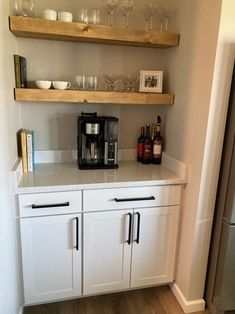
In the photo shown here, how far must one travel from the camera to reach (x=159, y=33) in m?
1.90

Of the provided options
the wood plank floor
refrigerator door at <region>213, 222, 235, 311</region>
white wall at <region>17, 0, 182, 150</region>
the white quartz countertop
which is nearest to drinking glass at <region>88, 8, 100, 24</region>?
white wall at <region>17, 0, 182, 150</region>

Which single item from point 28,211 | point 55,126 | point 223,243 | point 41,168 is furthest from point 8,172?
point 223,243

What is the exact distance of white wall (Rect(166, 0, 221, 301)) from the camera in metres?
1.62

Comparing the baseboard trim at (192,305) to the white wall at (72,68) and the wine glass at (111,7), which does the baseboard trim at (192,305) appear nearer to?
the white wall at (72,68)

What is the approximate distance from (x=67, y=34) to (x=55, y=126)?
700 mm

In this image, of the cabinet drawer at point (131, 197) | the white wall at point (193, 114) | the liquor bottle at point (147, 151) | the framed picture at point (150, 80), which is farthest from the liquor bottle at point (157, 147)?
the cabinet drawer at point (131, 197)

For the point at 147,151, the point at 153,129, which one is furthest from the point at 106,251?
the point at 153,129

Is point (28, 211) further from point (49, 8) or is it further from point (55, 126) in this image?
point (49, 8)

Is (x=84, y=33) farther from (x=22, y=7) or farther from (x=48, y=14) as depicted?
(x=22, y=7)

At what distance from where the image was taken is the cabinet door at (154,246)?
1.88 m

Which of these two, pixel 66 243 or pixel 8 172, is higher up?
pixel 8 172

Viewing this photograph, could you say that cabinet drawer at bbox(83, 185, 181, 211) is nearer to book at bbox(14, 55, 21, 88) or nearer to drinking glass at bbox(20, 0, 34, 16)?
book at bbox(14, 55, 21, 88)

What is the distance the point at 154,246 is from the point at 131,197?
1.45ft

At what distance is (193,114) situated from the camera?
1.78 m
